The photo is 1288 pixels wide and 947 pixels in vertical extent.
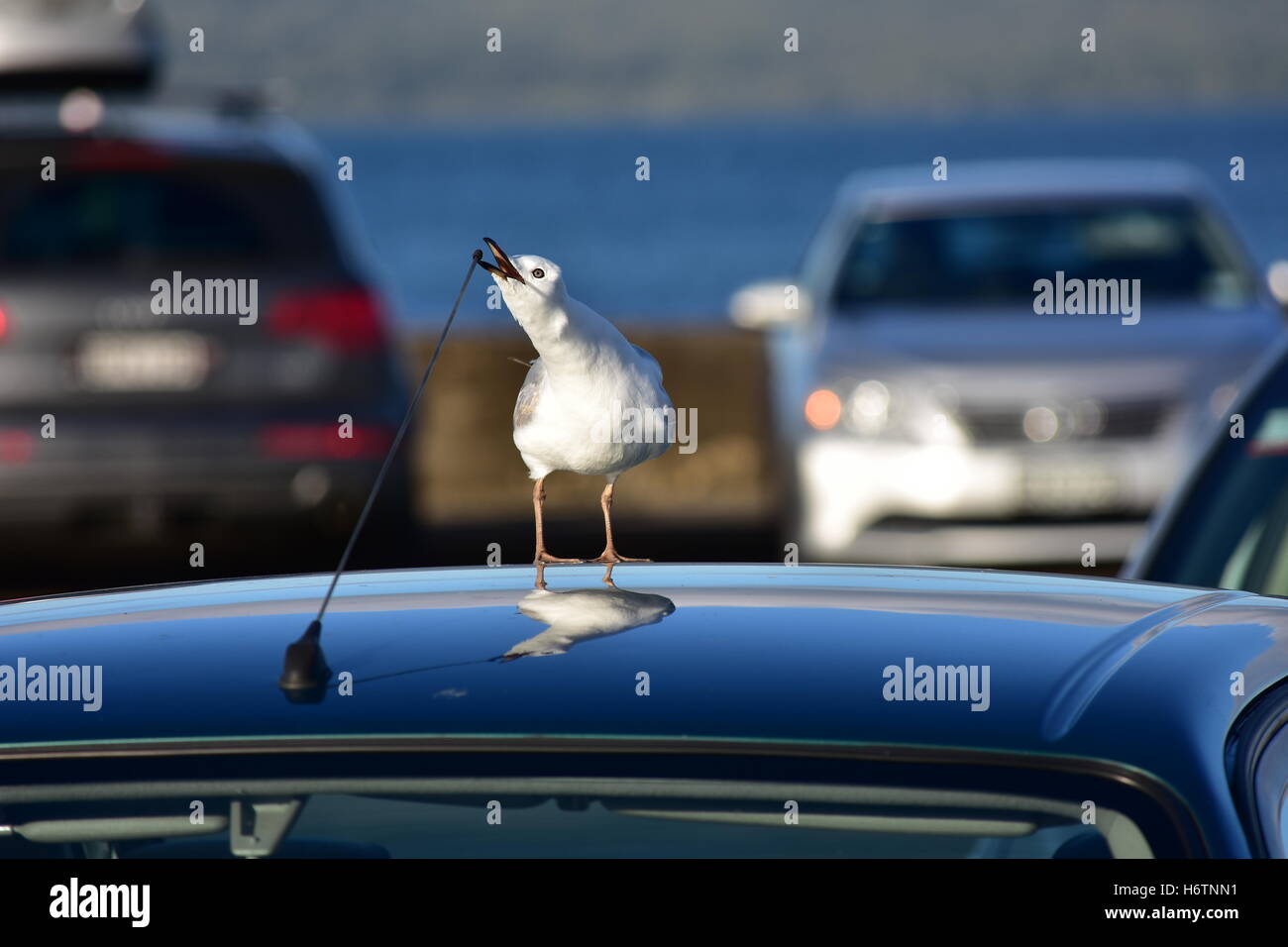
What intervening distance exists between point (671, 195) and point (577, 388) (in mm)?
95931

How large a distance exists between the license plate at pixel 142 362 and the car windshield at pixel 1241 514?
431 centimetres

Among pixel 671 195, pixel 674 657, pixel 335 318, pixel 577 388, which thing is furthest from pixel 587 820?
pixel 671 195

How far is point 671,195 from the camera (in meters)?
97.3

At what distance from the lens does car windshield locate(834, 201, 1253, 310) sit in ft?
29.1

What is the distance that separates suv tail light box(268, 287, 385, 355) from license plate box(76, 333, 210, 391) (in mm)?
315

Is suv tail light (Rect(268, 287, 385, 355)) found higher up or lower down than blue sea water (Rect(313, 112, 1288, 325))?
lower down

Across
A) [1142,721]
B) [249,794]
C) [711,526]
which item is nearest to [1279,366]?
[1142,721]

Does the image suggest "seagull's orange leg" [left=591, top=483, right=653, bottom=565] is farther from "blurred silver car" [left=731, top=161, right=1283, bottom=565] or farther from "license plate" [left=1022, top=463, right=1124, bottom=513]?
"license plate" [left=1022, top=463, right=1124, bottom=513]

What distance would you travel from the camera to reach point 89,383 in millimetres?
7645

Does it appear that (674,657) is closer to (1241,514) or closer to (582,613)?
(582,613)

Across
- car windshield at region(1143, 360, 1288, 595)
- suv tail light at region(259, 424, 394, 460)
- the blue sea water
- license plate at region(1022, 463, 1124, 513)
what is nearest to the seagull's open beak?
the blue sea water

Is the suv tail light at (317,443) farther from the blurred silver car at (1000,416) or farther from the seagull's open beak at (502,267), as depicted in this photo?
the seagull's open beak at (502,267)
